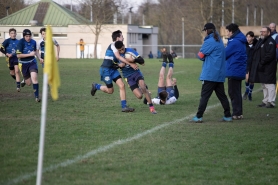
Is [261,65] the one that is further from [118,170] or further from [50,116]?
[118,170]

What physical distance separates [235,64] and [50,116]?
4.03 metres

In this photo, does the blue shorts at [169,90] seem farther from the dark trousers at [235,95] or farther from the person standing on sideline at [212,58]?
the person standing on sideline at [212,58]

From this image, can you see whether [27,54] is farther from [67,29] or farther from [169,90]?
[67,29]

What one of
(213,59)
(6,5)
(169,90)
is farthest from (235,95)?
(6,5)

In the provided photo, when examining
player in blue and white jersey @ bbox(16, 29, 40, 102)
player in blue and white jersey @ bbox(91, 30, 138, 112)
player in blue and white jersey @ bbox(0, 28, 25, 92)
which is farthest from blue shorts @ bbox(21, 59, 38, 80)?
player in blue and white jersey @ bbox(0, 28, 25, 92)

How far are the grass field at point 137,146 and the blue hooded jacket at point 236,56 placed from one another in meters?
1.02

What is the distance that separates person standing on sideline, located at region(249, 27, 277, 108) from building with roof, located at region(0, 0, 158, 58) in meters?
48.9

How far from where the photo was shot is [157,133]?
10109 mm

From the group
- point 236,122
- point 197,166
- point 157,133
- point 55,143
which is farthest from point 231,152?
point 236,122

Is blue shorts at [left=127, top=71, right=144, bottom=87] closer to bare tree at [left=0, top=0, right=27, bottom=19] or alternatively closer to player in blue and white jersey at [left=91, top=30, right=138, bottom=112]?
player in blue and white jersey at [left=91, top=30, right=138, bottom=112]

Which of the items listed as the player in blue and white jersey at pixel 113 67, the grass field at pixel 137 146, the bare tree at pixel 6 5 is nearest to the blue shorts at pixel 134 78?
the player in blue and white jersey at pixel 113 67

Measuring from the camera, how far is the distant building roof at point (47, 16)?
233 feet

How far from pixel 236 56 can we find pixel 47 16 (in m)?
63.4

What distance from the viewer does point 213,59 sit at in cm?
1138
